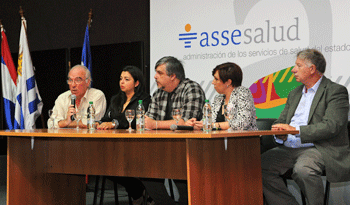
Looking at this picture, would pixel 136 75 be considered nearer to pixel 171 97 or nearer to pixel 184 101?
pixel 171 97

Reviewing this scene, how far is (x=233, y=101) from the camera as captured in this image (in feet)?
10.6

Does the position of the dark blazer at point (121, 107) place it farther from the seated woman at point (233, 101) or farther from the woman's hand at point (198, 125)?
the woman's hand at point (198, 125)

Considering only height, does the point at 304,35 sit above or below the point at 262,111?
above

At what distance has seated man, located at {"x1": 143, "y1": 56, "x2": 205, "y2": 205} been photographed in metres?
3.30

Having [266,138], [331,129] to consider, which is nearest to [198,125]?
[331,129]

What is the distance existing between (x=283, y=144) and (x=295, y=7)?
162 cm

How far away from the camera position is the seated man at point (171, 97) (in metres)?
3.30

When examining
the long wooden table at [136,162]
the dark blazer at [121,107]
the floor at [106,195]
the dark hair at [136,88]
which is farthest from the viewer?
the floor at [106,195]

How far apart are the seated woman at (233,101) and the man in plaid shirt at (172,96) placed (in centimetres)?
16

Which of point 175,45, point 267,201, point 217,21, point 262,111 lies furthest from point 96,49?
point 267,201

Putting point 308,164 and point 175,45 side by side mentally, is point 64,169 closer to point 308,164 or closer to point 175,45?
point 308,164

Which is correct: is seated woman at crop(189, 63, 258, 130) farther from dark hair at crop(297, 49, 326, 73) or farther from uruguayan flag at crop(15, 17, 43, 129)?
uruguayan flag at crop(15, 17, 43, 129)

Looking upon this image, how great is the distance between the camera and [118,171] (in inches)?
112

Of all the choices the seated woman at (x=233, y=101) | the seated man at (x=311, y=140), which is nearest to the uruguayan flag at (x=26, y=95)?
the seated woman at (x=233, y=101)
